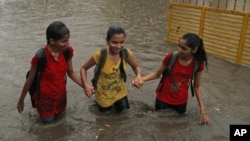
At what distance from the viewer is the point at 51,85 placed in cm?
438

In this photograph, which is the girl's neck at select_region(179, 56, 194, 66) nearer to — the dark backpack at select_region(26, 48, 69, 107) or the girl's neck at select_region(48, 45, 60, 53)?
the dark backpack at select_region(26, 48, 69, 107)

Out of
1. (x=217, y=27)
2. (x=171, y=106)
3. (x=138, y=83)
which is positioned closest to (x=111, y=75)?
(x=138, y=83)

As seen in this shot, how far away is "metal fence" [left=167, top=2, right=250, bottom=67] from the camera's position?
833cm

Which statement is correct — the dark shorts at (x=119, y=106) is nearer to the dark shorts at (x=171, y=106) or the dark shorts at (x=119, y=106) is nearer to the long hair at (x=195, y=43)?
the dark shorts at (x=171, y=106)

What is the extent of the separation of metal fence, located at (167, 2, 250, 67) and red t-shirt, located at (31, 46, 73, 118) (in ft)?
18.1

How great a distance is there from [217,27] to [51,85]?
20.1 feet

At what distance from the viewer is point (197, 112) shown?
5.29m

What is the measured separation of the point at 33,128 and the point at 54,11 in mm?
13213

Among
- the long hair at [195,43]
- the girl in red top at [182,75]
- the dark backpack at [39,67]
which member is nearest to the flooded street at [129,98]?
the girl in red top at [182,75]

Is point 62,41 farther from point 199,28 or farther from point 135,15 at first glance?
point 135,15

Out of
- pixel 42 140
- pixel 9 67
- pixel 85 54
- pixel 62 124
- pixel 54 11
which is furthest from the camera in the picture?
pixel 54 11

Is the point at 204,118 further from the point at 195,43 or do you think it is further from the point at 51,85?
the point at 51,85

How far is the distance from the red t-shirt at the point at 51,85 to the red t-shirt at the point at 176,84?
58.2 inches

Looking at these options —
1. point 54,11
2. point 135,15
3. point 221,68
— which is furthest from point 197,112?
point 54,11
